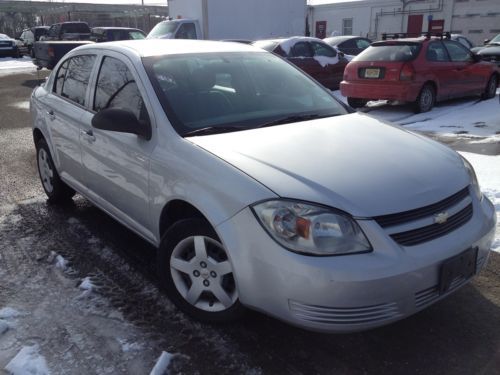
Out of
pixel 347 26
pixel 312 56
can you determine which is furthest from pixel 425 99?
pixel 347 26

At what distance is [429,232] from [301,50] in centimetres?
1003

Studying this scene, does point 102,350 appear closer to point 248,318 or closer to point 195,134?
point 248,318

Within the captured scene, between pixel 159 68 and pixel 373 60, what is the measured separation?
6887 mm

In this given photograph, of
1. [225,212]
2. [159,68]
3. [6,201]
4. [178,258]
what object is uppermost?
[159,68]

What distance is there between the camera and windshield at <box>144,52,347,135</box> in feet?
10.2

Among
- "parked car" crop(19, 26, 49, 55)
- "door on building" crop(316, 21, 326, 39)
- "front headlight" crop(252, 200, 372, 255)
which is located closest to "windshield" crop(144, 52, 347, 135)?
"front headlight" crop(252, 200, 372, 255)

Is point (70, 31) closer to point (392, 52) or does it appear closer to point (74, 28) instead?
point (74, 28)

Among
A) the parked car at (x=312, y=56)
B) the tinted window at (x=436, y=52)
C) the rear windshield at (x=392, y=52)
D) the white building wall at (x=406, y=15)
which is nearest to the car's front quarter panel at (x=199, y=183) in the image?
the rear windshield at (x=392, y=52)

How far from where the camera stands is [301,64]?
11.5m

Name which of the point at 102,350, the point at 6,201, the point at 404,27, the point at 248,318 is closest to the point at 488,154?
the point at 248,318

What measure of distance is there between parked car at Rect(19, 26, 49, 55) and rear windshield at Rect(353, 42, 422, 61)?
24.3 m

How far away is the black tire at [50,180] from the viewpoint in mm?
4793

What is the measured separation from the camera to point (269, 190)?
2.34m

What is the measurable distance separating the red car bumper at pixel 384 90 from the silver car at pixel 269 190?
541cm
